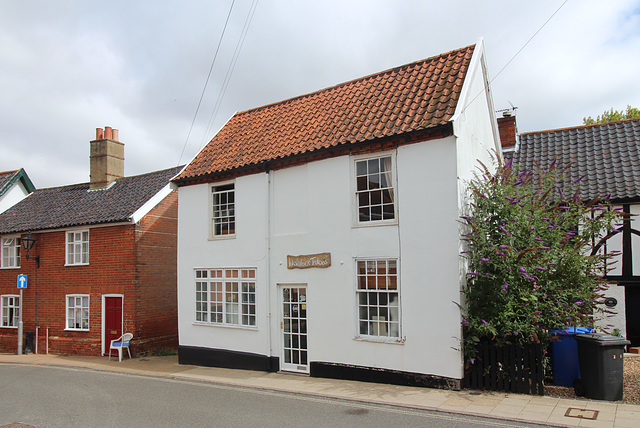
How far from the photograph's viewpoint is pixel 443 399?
9391 millimetres

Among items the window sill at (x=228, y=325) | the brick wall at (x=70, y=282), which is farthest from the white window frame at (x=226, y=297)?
the brick wall at (x=70, y=282)

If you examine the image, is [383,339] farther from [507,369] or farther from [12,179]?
[12,179]

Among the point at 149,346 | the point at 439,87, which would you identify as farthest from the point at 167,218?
the point at 439,87

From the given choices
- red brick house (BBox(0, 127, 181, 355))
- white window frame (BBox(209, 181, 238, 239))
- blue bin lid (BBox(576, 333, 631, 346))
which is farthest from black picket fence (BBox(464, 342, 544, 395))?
red brick house (BBox(0, 127, 181, 355))

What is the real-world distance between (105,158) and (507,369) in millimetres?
18998

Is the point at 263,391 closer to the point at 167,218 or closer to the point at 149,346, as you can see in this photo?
the point at 149,346

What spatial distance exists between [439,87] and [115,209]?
1363 centimetres

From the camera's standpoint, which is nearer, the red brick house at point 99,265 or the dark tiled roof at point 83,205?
the red brick house at point 99,265

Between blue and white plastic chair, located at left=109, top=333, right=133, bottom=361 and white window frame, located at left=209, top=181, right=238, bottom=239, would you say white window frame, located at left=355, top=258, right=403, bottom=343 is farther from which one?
blue and white plastic chair, located at left=109, top=333, right=133, bottom=361

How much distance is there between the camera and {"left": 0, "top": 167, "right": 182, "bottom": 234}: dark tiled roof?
Result: 19.2m

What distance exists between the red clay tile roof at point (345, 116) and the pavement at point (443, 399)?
5.62 m

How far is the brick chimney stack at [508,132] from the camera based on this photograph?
1852cm

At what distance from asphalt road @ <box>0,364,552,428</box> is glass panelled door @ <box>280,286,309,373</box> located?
1.84 metres

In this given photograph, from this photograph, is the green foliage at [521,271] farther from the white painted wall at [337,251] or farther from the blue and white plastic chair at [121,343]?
the blue and white plastic chair at [121,343]
